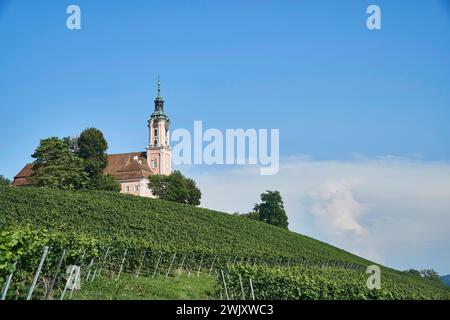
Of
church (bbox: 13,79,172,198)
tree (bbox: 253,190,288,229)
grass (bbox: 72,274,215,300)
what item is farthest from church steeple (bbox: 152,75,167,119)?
grass (bbox: 72,274,215,300)

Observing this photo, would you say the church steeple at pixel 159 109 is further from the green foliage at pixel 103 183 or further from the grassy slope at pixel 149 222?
the grassy slope at pixel 149 222

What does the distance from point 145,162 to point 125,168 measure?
5.51 metres

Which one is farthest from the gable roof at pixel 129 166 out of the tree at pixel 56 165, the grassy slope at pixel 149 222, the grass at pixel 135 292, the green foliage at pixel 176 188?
the grass at pixel 135 292

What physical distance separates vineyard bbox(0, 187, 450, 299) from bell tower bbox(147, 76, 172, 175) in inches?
2322

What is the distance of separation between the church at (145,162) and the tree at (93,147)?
20.9m

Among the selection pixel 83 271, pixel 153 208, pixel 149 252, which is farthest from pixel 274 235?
pixel 83 271

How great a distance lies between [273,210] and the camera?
101 meters

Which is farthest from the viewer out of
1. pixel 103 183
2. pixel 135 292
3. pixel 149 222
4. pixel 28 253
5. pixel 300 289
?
pixel 103 183

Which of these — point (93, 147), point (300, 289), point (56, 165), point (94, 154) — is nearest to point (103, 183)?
point (94, 154)

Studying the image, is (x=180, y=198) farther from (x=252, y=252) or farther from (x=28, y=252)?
(x=28, y=252)

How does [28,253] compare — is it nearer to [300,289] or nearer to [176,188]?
[300,289]

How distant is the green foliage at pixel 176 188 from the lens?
95.2 metres

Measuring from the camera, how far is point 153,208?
186ft
